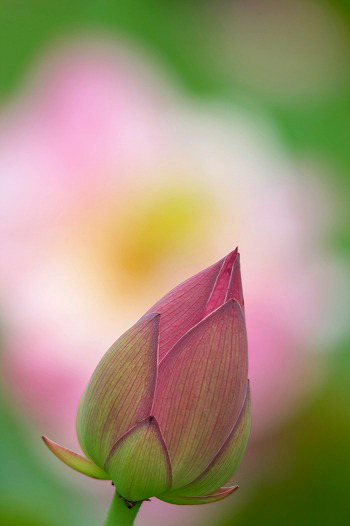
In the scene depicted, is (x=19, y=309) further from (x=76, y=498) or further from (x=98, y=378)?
(x=98, y=378)

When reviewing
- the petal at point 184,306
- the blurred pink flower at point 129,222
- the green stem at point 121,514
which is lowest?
the green stem at point 121,514

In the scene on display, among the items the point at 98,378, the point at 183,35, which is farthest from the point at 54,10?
the point at 98,378

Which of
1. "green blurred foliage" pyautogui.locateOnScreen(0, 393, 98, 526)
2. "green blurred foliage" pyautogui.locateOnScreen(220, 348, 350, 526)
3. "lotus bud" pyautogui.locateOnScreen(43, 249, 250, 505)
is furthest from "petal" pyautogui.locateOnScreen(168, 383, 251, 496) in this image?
"green blurred foliage" pyautogui.locateOnScreen(220, 348, 350, 526)

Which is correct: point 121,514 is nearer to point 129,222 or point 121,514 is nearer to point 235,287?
point 235,287

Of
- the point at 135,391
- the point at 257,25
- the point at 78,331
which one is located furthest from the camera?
the point at 257,25

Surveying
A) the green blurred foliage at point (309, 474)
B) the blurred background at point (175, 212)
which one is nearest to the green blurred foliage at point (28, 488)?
the blurred background at point (175, 212)

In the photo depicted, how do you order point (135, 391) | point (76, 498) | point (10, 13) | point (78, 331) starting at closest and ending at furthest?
point (135, 391) < point (76, 498) < point (78, 331) < point (10, 13)

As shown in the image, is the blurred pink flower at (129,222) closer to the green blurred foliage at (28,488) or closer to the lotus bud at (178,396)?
the green blurred foliage at (28,488)
